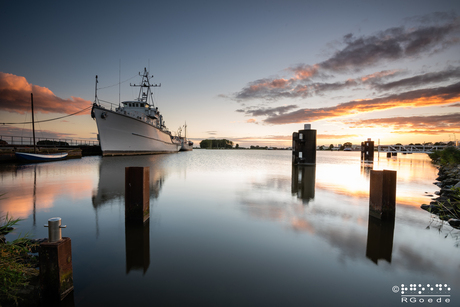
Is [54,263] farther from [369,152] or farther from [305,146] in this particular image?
[369,152]

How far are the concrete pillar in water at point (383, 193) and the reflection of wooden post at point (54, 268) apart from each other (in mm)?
6460

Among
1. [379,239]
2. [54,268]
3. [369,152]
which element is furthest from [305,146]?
[54,268]

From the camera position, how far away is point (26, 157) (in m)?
23.2

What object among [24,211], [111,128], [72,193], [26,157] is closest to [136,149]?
[111,128]

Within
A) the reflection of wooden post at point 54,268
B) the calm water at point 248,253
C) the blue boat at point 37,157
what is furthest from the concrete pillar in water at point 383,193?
the blue boat at point 37,157

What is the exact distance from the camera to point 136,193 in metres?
5.20

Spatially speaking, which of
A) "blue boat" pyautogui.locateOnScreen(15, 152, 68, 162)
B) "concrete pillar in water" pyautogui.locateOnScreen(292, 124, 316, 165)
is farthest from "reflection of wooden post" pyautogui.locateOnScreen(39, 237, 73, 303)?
"blue boat" pyautogui.locateOnScreen(15, 152, 68, 162)

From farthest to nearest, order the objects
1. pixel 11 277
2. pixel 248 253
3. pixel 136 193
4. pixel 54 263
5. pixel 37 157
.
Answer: pixel 37 157
pixel 136 193
pixel 248 253
pixel 11 277
pixel 54 263

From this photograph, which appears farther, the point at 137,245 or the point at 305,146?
the point at 305,146

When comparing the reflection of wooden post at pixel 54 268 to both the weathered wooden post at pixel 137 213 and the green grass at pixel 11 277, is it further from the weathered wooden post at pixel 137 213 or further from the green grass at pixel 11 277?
the weathered wooden post at pixel 137 213

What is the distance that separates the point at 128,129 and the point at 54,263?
38807 millimetres

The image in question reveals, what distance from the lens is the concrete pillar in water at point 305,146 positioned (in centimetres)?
2252

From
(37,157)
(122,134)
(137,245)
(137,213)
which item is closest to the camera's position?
(137,245)

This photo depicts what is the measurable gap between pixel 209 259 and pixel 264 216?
2965mm
